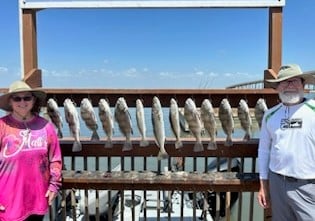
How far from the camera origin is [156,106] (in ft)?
9.50

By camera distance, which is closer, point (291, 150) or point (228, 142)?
point (291, 150)

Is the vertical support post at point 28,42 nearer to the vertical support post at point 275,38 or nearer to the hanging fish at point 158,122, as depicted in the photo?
the hanging fish at point 158,122

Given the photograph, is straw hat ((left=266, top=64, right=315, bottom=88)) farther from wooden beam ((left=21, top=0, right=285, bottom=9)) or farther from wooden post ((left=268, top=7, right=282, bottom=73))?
wooden beam ((left=21, top=0, right=285, bottom=9))

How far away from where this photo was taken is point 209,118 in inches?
115

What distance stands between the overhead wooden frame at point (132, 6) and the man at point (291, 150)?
0.64 meters

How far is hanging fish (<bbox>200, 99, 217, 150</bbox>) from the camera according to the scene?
291 centimetres

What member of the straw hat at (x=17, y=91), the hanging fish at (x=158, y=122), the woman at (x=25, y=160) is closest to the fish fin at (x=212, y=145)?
the hanging fish at (x=158, y=122)

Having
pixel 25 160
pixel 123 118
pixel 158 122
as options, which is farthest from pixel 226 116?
pixel 25 160

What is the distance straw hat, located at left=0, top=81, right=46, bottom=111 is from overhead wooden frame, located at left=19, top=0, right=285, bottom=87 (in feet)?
1.54

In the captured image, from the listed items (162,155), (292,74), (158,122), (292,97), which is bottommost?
(162,155)

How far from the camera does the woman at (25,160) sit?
7.79ft

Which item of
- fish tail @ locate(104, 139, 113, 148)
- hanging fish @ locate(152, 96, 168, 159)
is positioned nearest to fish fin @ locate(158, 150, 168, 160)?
hanging fish @ locate(152, 96, 168, 159)

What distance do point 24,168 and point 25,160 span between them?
5 centimetres

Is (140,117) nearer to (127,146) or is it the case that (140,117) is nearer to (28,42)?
(127,146)
